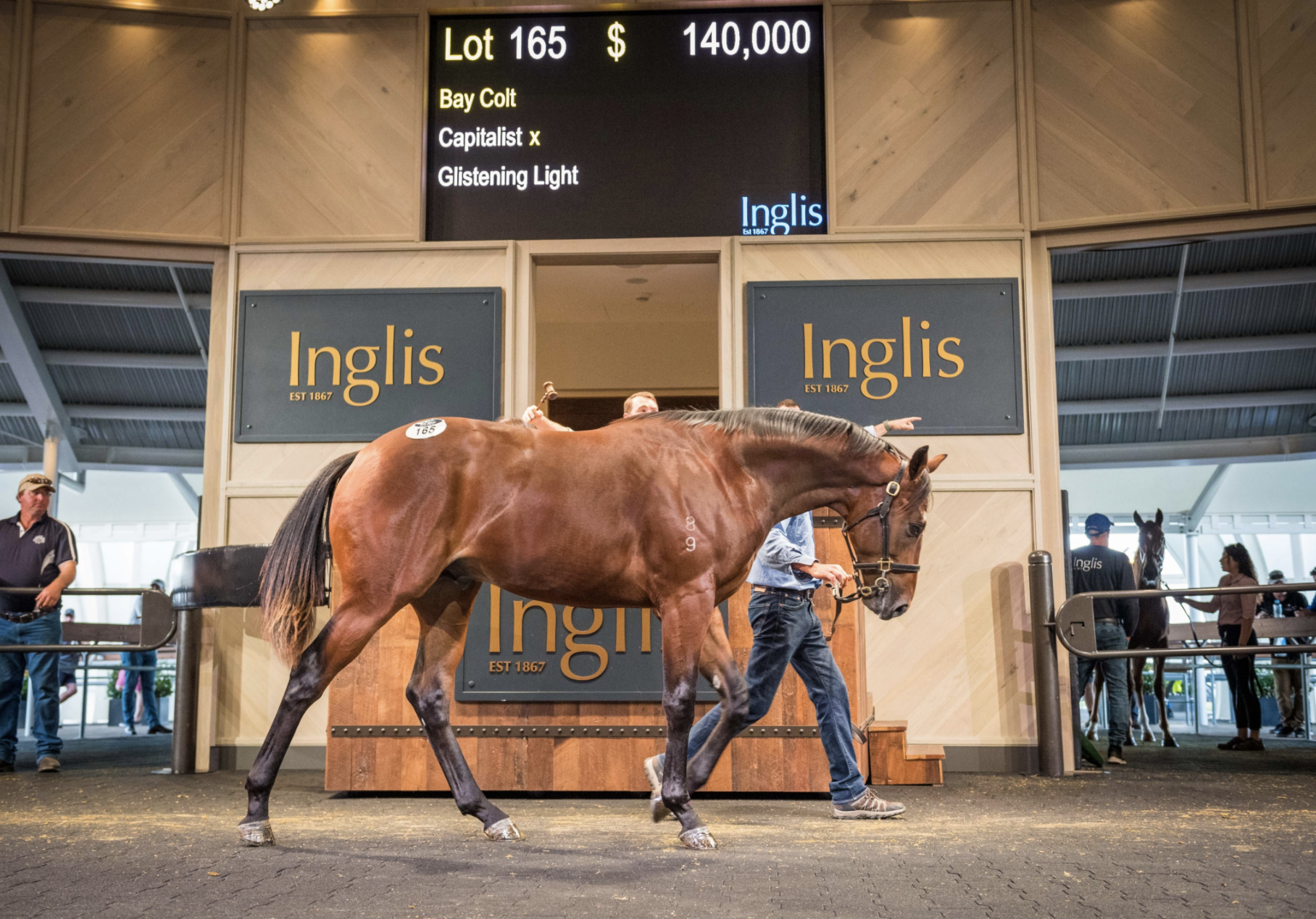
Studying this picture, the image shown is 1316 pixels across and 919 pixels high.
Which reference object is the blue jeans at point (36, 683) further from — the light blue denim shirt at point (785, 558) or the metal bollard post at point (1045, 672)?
the metal bollard post at point (1045, 672)

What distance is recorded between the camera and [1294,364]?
533 inches

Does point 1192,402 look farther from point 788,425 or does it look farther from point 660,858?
point 660,858

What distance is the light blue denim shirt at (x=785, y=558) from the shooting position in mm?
4805

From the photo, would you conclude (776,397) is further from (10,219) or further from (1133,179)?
(10,219)

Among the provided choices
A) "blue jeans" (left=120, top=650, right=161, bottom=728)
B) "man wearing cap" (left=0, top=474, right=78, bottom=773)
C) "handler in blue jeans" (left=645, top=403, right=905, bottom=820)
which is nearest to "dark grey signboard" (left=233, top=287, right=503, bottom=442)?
"man wearing cap" (left=0, top=474, right=78, bottom=773)

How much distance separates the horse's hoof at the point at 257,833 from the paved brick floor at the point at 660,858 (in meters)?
0.07

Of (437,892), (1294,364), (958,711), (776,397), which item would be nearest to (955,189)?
(776,397)

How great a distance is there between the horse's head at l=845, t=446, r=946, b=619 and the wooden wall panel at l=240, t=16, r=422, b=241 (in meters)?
4.31

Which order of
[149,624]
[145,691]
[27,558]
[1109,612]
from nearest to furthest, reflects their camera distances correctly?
[149,624] → [27,558] → [1109,612] → [145,691]

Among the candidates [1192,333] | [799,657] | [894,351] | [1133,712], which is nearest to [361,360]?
[894,351]

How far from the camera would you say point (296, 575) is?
431 cm

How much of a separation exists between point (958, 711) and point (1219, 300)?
7737 millimetres

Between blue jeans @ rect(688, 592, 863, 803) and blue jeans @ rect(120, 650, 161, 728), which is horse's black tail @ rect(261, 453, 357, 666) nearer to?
blue jeans @ rect(688, 592, 863, 803)

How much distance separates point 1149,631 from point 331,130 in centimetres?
784
